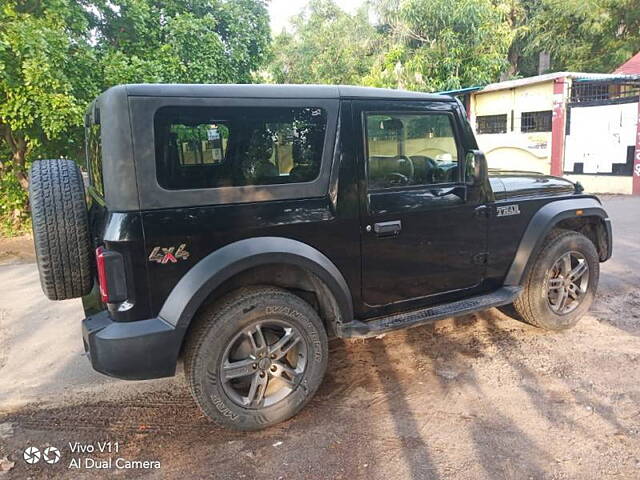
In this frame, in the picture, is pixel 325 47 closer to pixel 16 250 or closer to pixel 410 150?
pixel 16 250

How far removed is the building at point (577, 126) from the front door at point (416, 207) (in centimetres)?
1038

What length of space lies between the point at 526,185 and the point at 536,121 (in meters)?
11.2

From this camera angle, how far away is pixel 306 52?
24.2 metres

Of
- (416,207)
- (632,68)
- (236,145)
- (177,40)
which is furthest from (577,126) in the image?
(236,145)

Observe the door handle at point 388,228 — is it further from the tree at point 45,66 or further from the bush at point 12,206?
the bush at point 12,206

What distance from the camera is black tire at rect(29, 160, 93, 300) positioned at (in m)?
2.76

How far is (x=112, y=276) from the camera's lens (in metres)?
2.55

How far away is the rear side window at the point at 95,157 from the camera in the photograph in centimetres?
295

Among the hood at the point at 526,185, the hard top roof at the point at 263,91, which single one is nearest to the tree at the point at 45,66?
the hard top roof at the point at 263,91

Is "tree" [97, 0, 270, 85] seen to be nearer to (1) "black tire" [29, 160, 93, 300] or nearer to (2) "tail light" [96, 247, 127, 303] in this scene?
(1) "black tire" [29, 160, 93, 300]

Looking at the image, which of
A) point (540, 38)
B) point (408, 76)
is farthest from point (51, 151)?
point (540, 38)

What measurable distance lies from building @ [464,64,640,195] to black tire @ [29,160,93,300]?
12499 millimetres

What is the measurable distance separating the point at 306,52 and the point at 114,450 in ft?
77.5

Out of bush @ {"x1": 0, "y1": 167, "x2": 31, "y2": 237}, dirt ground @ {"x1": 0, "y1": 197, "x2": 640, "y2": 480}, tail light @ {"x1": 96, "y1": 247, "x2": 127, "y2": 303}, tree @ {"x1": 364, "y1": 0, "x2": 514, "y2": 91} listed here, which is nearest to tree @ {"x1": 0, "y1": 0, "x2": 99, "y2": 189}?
bush @ {"x1": 0, "y1": 167, "x2": 31, "y2": 237}
